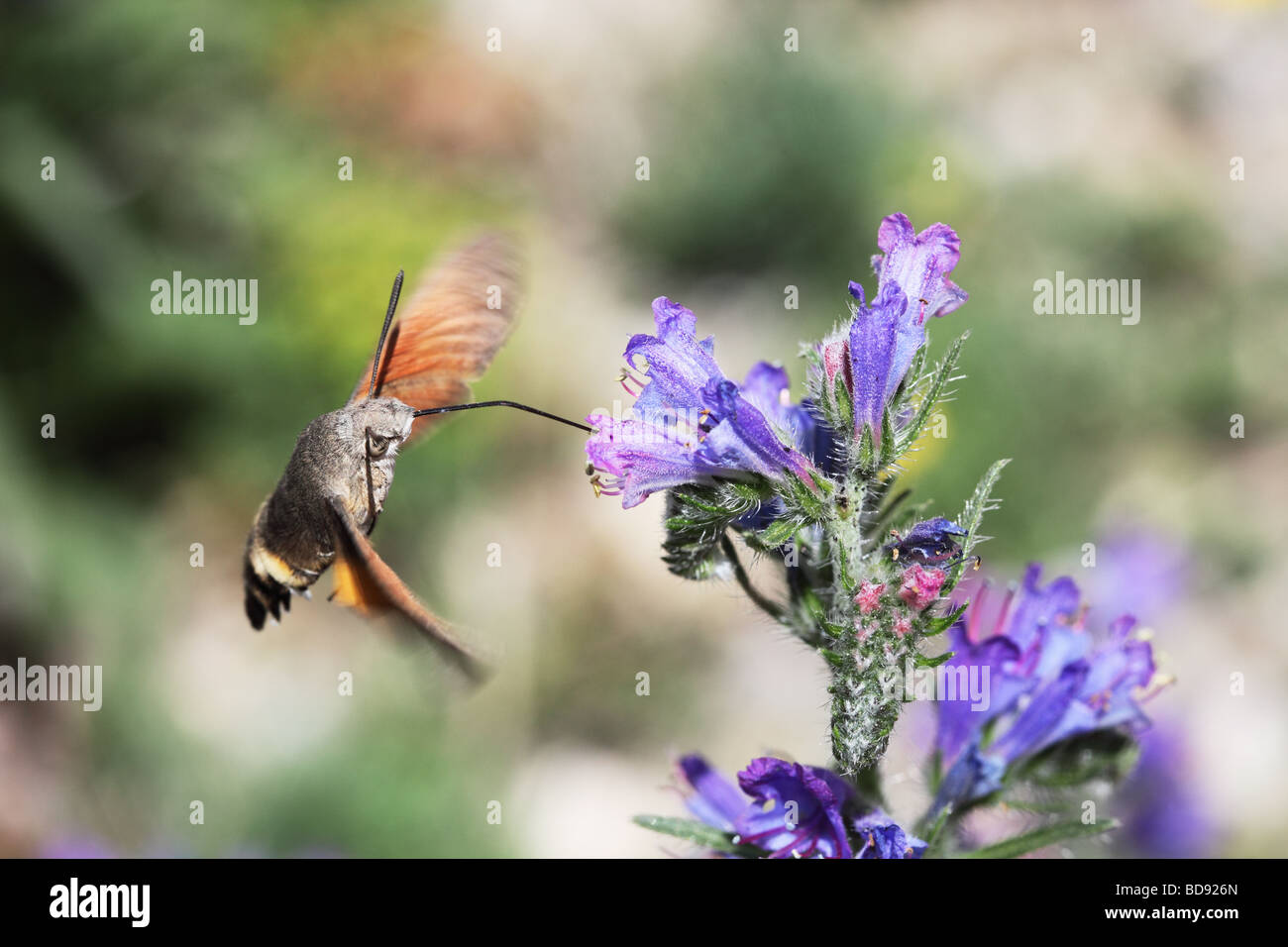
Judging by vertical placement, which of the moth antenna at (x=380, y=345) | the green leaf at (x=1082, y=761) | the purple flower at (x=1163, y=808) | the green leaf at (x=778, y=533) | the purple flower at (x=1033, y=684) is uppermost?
the moth antenna at (x=380, y=345)

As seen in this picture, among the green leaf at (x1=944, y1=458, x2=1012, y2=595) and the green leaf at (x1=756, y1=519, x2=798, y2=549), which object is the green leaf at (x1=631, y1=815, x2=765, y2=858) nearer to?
the green leaf at (x1=756, y1=519, x2=798, y2=549)

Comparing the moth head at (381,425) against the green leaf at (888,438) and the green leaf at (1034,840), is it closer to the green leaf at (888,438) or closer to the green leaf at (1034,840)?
the green leaf at (888,438)

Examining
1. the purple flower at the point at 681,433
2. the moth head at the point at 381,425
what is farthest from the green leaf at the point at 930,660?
the moth head at the point at 381,425

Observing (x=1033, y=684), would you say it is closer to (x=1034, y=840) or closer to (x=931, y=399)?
(x=1034, y=840)

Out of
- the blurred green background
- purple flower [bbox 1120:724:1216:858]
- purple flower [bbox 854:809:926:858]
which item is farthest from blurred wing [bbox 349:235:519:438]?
purple flower [bbox 1120:724:1216:858]

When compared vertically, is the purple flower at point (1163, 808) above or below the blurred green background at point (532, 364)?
below
